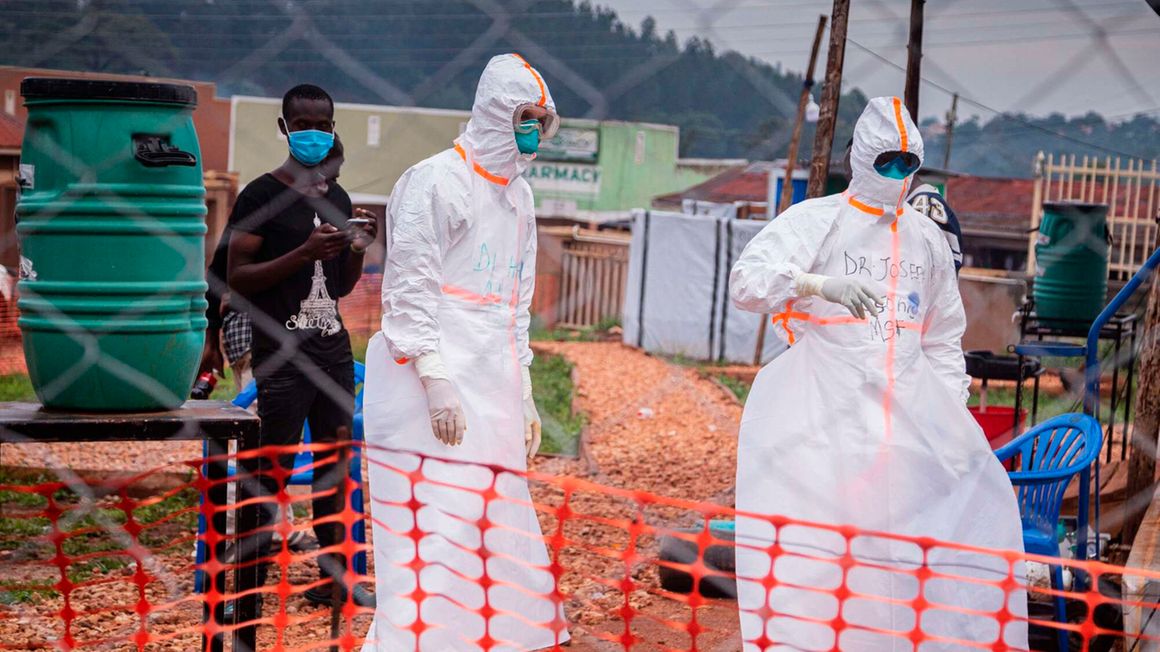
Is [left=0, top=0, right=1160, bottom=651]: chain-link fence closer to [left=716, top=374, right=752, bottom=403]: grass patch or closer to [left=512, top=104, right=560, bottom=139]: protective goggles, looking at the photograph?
[left=512, top=104, right=560, bottom=139]: protective goggles

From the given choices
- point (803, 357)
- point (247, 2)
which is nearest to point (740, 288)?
point (803, 357)

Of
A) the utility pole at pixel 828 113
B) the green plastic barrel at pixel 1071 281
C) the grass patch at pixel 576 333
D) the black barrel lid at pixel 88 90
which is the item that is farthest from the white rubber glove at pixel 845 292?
the grass patch at pixel 576 333

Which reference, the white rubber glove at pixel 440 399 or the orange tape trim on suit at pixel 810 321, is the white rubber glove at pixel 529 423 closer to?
the white rubber glove at pixel 440 399

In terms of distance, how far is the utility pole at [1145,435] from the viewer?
4191 mm

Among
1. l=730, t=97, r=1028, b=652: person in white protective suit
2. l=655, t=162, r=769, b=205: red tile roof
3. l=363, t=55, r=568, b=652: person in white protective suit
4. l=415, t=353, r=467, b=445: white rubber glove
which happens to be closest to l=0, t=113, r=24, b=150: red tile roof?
l=363, t=55, r=568, b=652: person in white protective suit

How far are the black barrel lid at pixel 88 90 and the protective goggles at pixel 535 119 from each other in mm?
899

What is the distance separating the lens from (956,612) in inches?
129

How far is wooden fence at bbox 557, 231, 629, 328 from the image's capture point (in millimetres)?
16406

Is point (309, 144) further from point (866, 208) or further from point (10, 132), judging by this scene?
point (866, 208)

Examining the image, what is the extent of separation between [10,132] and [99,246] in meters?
1.67

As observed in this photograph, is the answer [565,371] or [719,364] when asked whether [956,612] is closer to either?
[565,371]

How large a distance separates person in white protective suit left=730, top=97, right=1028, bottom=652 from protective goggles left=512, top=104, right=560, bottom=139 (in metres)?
0.64

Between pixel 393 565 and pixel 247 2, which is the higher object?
pixel 247 2

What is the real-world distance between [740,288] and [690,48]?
1.13 metres
